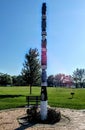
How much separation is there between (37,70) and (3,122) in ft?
108

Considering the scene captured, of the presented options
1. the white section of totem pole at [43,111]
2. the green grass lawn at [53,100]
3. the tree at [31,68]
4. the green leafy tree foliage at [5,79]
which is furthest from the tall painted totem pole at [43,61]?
the green leafy tree foliage at [5,79]

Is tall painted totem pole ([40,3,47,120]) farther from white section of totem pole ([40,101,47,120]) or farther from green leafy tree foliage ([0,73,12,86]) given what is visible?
green leafy tree foliage ([0,73,12,86])

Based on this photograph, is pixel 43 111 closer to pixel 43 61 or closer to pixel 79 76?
pixel 43 61

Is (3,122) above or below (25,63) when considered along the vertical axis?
below

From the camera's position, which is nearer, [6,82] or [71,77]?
[6,82]

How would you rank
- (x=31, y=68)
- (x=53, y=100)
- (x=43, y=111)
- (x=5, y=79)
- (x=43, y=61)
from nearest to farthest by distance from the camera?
1. (x=43, y=111)
2. (x=43, y=61)
3. (x=53, y=100)
4. (x=31, y=68)
5. (x=5, y=79)

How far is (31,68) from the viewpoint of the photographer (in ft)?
163

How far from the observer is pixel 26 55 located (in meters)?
50.6

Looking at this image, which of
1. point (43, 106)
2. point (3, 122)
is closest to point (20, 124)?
point (3, 122)

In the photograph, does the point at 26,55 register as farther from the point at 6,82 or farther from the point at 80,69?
the point at 80,69

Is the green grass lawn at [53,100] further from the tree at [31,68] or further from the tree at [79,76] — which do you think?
the tree at [79,76]

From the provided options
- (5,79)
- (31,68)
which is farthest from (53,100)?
(5,79)

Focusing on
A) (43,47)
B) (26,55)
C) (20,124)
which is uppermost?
(26,55)

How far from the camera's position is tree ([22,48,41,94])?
163ft
